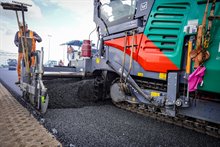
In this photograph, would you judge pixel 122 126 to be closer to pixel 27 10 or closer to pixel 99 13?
→ pixel 99 13

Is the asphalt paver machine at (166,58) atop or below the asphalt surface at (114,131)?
atop

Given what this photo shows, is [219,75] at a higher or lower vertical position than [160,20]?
lower

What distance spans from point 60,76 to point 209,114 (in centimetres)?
317

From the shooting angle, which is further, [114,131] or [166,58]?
[114,131]

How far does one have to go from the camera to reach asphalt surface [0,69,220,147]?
218cm

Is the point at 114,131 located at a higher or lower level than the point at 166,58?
lower

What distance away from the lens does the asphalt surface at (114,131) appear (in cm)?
218

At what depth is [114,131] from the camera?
98.7 inches

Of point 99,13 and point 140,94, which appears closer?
point 140,94

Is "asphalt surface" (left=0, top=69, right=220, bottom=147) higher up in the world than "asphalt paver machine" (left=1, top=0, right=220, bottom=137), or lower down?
lower down

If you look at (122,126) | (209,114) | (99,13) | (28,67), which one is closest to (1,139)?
(122,126)

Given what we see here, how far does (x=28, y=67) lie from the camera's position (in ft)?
12.2

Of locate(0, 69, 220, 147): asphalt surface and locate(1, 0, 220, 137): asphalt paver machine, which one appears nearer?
locate(1, 0, 220, 137): asphalt paver machine

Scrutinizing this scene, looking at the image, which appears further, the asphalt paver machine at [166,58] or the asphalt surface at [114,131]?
the asphalt surface at [114,131]
